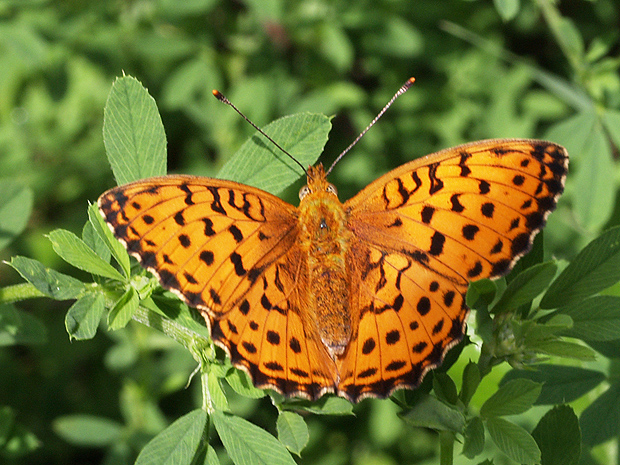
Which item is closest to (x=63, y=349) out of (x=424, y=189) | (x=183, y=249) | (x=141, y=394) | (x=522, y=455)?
(x=141, y=394)

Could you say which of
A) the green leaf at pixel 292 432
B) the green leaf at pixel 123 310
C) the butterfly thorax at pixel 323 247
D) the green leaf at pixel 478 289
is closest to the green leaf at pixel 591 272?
the green leaf at pixel 478 289

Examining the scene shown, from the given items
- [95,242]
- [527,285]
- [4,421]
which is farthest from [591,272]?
[4,421]

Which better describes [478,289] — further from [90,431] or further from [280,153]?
[90,431]

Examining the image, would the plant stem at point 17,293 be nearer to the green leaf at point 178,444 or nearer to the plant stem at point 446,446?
the green leaf at point 178,444

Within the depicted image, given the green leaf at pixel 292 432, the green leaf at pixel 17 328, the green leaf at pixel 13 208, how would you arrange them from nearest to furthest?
the green leaf at pixel 292 432 → the green leaf at pixel 17 328 → the green leaf at pixel 13 208

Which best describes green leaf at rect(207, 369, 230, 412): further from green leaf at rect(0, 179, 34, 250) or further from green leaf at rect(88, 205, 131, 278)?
green leaf at rect(0, 179, 34, 250)

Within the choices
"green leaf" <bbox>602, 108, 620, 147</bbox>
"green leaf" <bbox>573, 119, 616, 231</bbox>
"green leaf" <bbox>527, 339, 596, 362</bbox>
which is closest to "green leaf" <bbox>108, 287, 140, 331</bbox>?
"green leaf" <bbox>527, 339, 596, 362</bbox>
